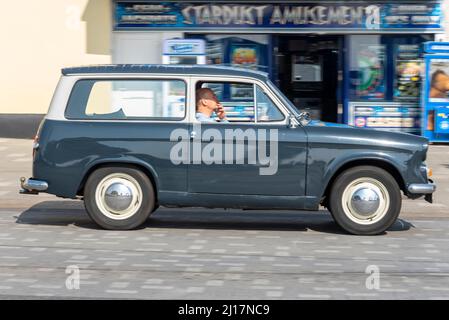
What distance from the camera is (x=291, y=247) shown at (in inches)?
301

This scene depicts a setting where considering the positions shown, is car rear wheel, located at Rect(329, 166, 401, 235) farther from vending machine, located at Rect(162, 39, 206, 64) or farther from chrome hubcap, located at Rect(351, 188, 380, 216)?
vending machine, located at Rect(162, 39, 206, 64)

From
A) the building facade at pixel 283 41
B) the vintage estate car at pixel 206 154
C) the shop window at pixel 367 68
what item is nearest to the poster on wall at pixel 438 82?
the building facade at pixel 283 41

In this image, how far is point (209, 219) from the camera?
9320 millimetres

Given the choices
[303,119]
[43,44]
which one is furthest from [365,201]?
[43,44]

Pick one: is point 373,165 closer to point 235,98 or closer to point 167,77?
point 235,98

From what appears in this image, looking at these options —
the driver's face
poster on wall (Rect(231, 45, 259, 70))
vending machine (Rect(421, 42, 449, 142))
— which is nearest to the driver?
the driver's face

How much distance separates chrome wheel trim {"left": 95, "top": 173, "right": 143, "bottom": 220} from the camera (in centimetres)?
825

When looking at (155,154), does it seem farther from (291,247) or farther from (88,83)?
(291,247)

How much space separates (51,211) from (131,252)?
2.81 metres

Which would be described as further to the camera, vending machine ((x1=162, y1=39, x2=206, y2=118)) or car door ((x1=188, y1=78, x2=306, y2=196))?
vending machine ((x1=162, y1=39, x2=206, y2=118))

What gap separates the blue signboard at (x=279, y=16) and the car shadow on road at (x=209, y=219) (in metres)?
7.75

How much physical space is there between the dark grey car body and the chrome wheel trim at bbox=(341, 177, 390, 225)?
214 mm

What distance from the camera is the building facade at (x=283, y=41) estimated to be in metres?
17.0

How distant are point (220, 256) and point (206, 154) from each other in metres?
1.32
